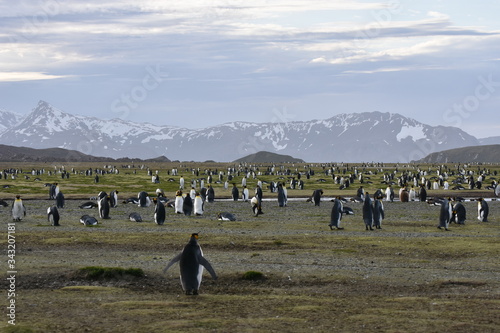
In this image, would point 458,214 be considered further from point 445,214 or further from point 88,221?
point 88,221

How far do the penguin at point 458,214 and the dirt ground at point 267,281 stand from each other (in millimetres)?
965

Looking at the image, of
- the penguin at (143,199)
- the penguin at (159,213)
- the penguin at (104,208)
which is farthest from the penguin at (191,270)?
the penguin at (143,199)

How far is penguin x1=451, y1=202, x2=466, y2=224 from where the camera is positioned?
2749 cm

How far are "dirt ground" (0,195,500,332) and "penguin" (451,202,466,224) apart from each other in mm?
965

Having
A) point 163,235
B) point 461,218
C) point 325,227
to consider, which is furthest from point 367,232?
point 163,235

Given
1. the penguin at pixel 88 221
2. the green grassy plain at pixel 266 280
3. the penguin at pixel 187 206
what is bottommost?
the green grassy plain at pixel 266 280

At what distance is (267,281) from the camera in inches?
555

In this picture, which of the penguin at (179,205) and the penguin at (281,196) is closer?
the penguin at (179,205)

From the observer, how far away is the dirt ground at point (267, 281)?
10.1 metres

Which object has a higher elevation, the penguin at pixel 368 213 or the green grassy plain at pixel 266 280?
the penguin at pixel 368 213

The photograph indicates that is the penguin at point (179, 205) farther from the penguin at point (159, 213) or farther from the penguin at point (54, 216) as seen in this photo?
the penguin at point (54, 216)

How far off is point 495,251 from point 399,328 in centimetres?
1039

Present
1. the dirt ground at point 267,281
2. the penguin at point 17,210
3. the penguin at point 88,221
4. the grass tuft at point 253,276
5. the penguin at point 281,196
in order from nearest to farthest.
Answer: the dirt ground at point 267,281, the grass tuft at point 253,276, the penguin at point 88,221, the penguin at point 17,210, the penguin at point 281,196

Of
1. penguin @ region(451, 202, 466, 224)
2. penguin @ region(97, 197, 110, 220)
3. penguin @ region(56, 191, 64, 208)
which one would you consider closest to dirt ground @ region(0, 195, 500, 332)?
penguin @ region(451, 202, 466, 224)
